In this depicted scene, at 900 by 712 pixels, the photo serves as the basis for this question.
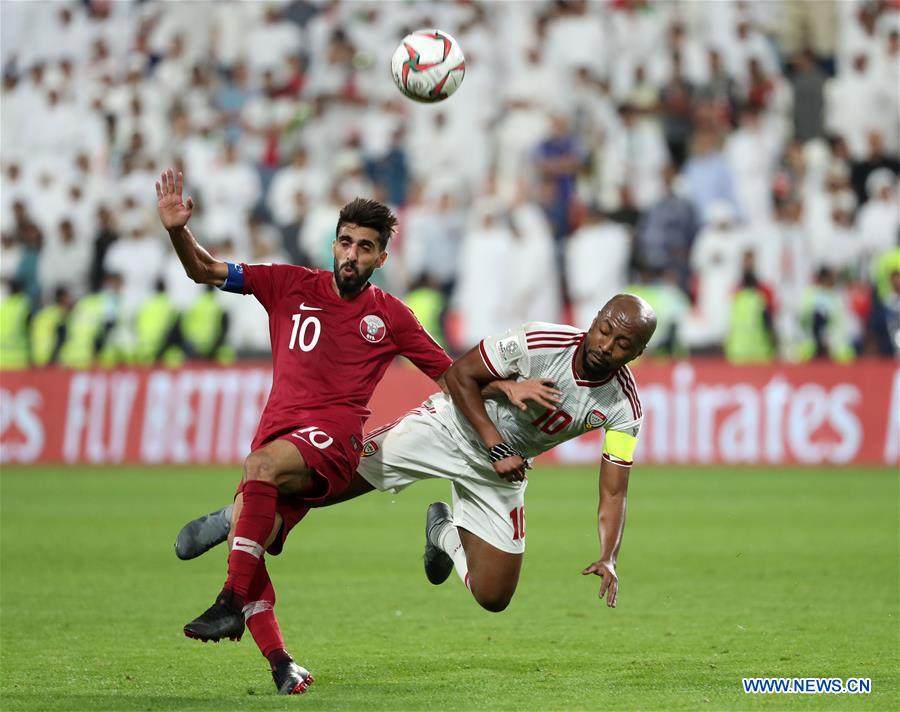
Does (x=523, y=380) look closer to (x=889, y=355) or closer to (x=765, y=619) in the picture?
(x=765, y=619)

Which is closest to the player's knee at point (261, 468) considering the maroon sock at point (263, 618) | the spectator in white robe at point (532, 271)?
the maroon sock at point (263, 618)

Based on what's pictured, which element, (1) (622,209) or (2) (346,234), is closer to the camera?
(2) (346,234)

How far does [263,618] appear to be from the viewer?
698 cm

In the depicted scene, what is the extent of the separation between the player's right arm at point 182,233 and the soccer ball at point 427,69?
1942mm

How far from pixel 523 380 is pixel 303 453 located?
46.2 inches

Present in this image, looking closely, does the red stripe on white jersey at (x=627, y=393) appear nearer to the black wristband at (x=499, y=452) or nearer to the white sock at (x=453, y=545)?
the black wristband at (x=499, y=452)

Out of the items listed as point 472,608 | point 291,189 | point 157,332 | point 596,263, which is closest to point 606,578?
point 472,608

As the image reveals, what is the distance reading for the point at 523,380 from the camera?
7445mm

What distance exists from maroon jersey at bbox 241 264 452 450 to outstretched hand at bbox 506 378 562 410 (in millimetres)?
676

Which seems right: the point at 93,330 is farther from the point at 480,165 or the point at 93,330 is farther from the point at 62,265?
the point at 480,165

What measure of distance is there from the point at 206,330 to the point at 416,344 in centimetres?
1294

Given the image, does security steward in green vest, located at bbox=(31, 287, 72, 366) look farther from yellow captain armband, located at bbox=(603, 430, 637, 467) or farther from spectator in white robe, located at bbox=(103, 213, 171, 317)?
yellow captain armband, located at bbox=(603, 430, 637, 467)

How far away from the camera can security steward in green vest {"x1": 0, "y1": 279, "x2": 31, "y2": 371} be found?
2048 cm

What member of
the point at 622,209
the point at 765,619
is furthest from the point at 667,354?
the point at 765,619
